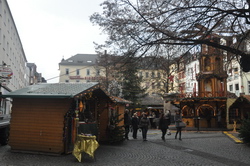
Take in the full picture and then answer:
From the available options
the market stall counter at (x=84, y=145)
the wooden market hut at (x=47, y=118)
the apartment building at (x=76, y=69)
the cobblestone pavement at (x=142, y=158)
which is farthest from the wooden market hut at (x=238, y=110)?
the apartment building at (x=76, y=69)

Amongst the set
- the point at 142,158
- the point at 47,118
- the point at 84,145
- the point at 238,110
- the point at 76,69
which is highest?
the point at 76,69

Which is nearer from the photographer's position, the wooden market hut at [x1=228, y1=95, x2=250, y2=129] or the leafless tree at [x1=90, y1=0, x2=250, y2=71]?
the leafless tree at [x1=90, y1=0, x2=250, y2=71]

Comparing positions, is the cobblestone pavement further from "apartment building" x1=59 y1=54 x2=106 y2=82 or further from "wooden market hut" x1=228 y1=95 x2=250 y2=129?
"apartment building" x1=59 y1=54 x2=106 y2=82

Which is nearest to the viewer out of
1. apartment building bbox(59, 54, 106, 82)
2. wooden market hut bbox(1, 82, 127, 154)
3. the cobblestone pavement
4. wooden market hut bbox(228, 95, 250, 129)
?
the cobblestone pavement

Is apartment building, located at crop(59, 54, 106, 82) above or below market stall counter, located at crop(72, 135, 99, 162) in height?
above

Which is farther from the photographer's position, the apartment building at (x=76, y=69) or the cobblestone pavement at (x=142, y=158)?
the apartment building at (x=76, y=69)

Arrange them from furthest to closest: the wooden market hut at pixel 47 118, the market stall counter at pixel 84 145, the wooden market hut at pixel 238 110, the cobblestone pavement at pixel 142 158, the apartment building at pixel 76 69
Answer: the apartment building at pixel 76 69 → the wooden market hut at pixel 238 110 → the wooden market hut at pixel 47 118 → the market stall counter at pixel 84 145 → the cobblestone pavement at pixel 142 158

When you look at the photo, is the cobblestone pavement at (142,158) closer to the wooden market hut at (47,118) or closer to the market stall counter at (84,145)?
the market stall counter at (84,145)

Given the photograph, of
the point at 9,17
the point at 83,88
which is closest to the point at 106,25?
the point at 83,88

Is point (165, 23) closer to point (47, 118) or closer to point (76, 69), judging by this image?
point (47, 118)

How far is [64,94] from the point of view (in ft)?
30.3

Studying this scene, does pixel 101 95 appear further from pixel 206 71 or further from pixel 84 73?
pixel 84 73

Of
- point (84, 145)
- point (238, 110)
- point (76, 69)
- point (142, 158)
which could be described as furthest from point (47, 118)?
point (76, 69)

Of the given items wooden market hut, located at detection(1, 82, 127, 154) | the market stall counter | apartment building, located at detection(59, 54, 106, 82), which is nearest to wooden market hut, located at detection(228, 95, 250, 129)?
wooden market hut, located at detection(1, 82, 127, 154)
